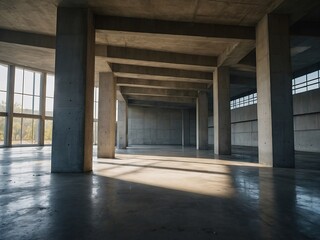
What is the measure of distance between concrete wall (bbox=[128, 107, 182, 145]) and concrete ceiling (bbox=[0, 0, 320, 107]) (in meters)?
26.0

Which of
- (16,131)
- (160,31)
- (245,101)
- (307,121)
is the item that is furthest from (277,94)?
(16,131)

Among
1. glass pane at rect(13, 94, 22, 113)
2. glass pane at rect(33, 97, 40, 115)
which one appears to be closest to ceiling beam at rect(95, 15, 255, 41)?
glass pane at rect(13, 94, 22, 113)

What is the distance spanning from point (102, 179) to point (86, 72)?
16.9 feet

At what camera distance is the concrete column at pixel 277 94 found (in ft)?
41.7

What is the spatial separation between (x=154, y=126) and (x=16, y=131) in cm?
2355

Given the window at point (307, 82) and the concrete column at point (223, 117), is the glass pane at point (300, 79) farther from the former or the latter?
the concrete column at point (223, 117)

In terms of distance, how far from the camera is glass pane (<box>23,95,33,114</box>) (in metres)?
33.2

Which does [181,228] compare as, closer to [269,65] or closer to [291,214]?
[291,214]

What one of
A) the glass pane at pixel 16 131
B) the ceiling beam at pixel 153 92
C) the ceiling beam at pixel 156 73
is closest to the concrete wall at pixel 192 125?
the ceiling beam at pixel 153 92

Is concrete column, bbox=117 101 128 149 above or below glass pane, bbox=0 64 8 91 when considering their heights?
below

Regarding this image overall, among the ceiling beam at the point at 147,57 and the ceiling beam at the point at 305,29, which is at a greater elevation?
the ceiling beam at the point at 305,29

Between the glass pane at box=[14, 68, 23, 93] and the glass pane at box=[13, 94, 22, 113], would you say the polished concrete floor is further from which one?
the glass pane at box=[14, 68, 23, 93]

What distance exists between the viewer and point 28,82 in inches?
1319

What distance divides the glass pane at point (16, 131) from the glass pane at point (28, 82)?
4.09 m
